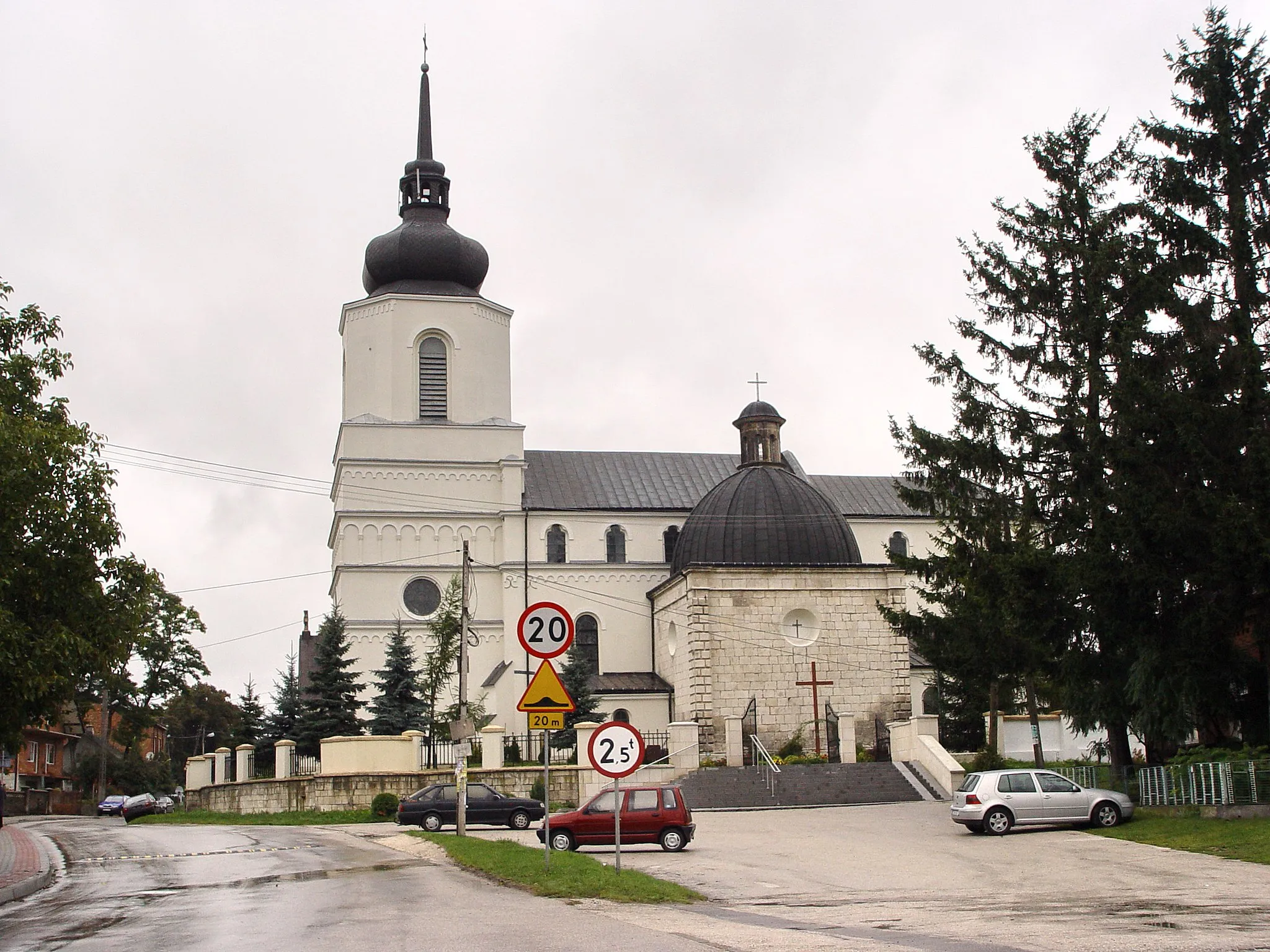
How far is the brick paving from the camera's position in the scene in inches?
750

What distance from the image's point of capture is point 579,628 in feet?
158

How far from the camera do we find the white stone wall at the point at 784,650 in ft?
138

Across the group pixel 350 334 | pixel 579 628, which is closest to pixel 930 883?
pixel 579 628

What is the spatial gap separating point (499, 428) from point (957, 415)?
24.4 metres

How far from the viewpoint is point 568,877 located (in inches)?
612

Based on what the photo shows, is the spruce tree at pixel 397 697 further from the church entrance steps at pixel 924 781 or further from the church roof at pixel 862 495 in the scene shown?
the church roof at pixel 862 495

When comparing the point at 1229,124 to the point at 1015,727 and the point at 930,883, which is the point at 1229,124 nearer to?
the point at 930,883

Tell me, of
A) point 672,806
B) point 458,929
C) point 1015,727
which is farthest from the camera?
point 1015,727

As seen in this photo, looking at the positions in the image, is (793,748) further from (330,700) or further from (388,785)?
(330,700)

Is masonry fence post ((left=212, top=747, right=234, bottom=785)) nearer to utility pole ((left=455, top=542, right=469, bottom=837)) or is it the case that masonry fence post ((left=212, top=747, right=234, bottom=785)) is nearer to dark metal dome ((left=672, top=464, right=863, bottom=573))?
utility pole ((left=455, top=542, right=469, bottom=837))

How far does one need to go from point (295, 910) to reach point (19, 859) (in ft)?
39.0

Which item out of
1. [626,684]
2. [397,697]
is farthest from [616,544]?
[397,697]

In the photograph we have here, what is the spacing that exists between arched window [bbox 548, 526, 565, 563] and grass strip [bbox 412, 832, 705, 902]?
94.4 feet

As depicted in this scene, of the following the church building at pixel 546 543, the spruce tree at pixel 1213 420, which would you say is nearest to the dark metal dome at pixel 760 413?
the church building at pixel 546 543
